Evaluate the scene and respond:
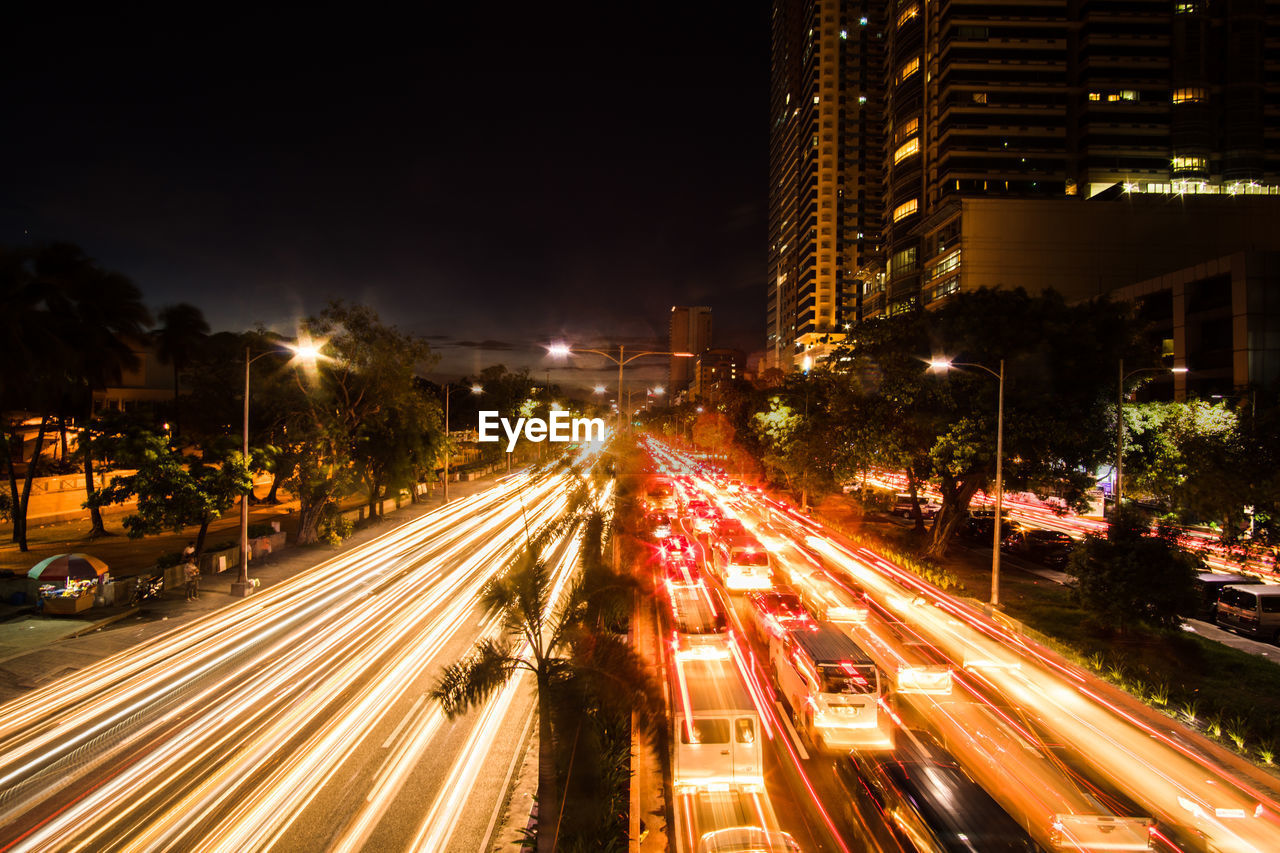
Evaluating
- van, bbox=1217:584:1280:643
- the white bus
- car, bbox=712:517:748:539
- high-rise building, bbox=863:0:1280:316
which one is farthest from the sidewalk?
high-rise building, bbox=863:0:1280:316

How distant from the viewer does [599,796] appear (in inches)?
329

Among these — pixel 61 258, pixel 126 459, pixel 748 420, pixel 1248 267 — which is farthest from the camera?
pixel 748 420

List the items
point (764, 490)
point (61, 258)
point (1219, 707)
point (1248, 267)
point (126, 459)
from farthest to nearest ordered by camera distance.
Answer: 1. point (764, 490)
2. point (1248, 267)
3. point (61, 258)
4. point (126, 459)
5. point (1219, 707)

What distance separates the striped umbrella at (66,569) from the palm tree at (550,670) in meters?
16.2

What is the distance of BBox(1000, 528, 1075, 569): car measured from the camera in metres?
27.3

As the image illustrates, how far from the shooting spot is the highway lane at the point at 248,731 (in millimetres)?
8797

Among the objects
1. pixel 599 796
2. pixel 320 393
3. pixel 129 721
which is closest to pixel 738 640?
pixel 599 796

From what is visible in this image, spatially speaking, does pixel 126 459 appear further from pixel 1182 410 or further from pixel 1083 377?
pixel 1182 410

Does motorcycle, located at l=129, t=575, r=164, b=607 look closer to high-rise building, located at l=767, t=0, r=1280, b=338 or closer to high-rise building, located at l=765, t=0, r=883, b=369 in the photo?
high-rise building, located at l=767, t=0, r=1280, b=338

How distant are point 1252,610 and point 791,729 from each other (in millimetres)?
15524

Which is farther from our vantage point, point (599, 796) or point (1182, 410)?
point (1182, 410)

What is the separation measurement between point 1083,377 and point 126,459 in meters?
31.9

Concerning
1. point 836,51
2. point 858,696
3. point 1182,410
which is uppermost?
point 836,51

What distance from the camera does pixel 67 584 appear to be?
58.6 ft
